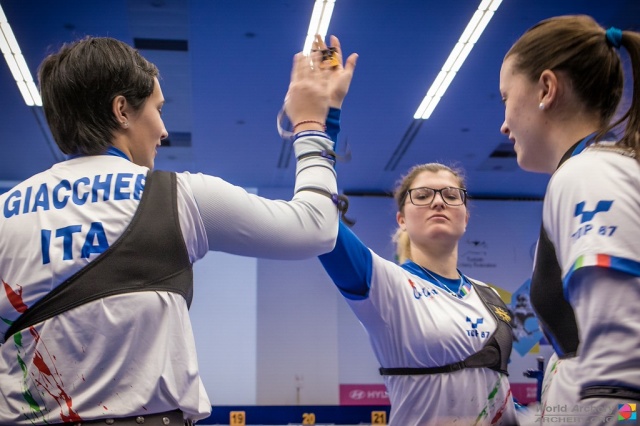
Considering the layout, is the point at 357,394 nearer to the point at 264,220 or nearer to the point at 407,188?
the point at 407,188

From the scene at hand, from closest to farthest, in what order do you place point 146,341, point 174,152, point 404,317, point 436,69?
point 146,341
point 404,317
point 436,69
point 174,152

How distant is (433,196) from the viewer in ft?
9.03

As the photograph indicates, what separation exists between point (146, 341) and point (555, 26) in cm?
110

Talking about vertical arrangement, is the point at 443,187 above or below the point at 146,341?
above

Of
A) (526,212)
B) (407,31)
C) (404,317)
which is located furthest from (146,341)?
(526,212)

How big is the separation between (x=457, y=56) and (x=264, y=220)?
6.41 metres

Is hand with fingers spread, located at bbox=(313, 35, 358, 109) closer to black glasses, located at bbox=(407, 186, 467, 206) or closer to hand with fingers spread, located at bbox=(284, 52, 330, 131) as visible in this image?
hand with fingers spread, located at bbox=(284, 52, 330, 131)

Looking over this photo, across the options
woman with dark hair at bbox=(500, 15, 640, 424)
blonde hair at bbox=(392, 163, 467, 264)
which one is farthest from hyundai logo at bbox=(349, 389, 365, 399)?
woman with dark hair at bbox=(500, 15, 640, 424)

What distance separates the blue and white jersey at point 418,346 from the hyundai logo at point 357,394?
810cm

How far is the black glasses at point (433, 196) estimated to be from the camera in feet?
9.03

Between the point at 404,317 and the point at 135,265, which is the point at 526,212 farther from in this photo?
the point at 135,265

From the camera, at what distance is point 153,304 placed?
115 cm

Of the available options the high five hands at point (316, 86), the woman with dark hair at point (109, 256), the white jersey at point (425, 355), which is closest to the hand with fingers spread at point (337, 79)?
the high five hands at point (316, 86)

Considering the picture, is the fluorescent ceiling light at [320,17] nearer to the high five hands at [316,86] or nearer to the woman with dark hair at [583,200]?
the high five hands at [316,86]
